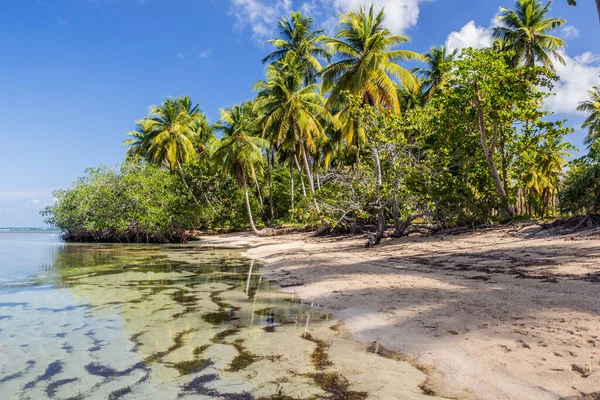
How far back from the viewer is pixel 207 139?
1544 inches

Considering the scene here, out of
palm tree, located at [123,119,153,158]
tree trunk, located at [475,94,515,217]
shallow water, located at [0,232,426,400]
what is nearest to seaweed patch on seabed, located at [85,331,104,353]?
shallow water, located at [0,232,426,400]

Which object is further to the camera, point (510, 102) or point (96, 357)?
point (510, 102)

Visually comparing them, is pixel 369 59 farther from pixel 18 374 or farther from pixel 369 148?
pixel 18 374

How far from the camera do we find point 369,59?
63.0ft

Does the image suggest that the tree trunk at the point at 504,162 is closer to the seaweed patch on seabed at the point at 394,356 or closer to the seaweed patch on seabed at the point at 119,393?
the seaweed patch on seabed at the point at 394,356

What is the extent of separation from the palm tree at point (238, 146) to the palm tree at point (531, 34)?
57.8ft

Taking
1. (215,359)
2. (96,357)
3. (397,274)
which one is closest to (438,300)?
(397,274)

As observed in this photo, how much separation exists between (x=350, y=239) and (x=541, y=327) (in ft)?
49.3

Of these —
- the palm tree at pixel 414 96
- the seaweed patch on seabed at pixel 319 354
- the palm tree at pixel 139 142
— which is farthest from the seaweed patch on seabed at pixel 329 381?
the palm tree at pixel 139 142

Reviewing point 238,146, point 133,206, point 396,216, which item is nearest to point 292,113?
point 238,146

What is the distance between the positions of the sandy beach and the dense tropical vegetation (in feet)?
16.2

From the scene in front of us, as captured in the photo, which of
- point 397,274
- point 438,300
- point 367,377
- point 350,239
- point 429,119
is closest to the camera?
point 367,377

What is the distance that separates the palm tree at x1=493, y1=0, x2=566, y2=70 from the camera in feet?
82.0

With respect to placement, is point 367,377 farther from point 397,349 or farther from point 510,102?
point 510,102
